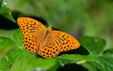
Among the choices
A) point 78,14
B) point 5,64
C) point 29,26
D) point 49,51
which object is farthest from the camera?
point 78,14

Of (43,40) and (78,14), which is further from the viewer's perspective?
(78,14)

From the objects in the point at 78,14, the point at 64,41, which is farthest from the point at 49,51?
the point at 78,14

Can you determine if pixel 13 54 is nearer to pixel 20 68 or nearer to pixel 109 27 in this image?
pixel 20 68

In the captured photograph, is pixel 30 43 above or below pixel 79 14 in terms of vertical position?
below

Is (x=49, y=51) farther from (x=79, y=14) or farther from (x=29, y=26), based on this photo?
(x=79, y=14)

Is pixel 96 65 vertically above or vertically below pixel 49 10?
below

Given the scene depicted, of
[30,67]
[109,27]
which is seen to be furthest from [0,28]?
[109,27]
